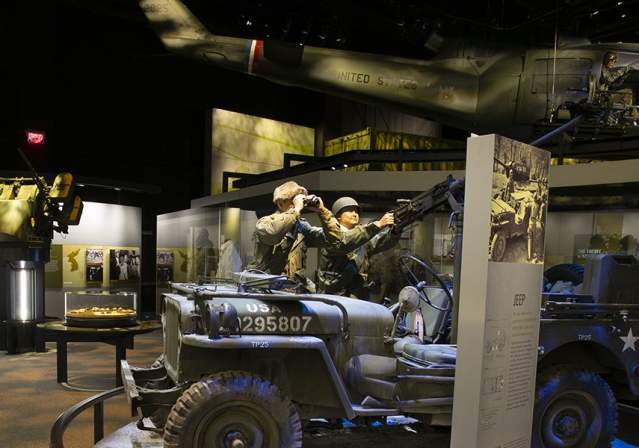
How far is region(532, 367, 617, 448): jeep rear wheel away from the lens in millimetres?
4430

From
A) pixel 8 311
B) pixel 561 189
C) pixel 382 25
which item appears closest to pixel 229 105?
pixel 382 25

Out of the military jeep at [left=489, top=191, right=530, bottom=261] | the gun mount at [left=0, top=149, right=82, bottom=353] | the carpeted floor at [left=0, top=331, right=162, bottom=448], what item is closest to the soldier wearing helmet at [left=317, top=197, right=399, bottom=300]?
the carpeted floor at [left=0, top=331, right=162, bottom=448]

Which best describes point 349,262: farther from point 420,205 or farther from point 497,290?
point 497,290

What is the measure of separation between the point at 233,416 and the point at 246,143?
33.7 feet

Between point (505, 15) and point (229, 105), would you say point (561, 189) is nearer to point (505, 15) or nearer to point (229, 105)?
point (505, 15)

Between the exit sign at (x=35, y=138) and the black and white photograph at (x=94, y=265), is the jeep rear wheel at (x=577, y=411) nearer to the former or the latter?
the black and white photograph at (x=94, y=265)

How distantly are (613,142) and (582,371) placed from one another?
4.68 metres

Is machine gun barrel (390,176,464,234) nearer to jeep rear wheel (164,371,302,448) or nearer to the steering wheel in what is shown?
the steering wheel

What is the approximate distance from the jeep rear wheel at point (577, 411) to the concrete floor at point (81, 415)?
819mm

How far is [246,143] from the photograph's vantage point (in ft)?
43.6

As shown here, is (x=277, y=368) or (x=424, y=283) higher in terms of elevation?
(x=424, y=283)

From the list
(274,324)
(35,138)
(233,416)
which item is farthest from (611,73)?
(35,138)

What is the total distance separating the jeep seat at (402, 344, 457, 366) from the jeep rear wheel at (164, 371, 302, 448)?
3.71ft

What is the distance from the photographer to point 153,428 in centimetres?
448
